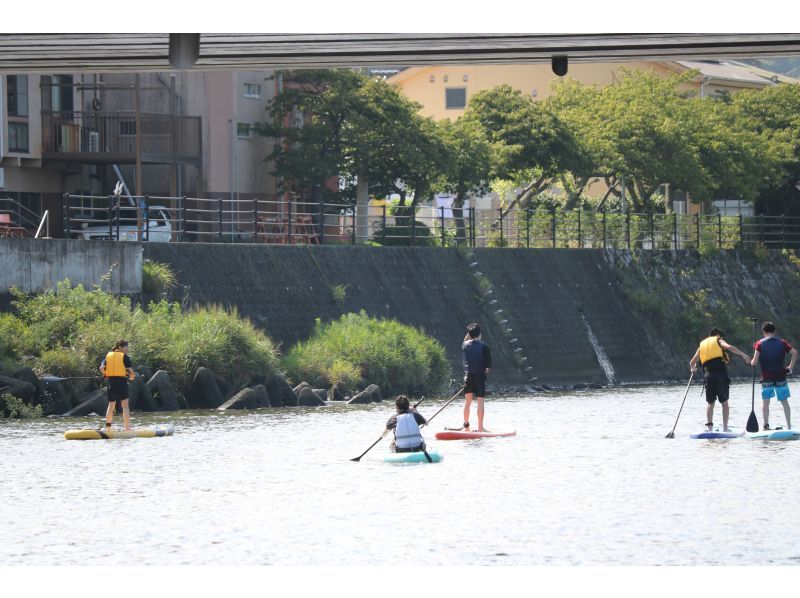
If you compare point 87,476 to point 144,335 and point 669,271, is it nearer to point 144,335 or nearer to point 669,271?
point 144,335

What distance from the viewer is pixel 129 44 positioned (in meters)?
12.8

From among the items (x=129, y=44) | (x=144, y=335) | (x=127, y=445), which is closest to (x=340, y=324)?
(x=144, y=335)

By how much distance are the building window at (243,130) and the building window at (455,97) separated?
2522cm

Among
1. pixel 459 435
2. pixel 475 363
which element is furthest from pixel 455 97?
pixel 475 363

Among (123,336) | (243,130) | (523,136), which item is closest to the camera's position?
(123,336)

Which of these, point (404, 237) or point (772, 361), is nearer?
point (772, 361)

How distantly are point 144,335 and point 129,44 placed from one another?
2016 centimetres

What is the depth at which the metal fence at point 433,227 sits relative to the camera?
4341 centimetres

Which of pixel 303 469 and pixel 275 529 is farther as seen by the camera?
pixel 303 469

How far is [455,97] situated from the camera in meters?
75.2

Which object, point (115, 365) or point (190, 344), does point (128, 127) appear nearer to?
point (190, 344)

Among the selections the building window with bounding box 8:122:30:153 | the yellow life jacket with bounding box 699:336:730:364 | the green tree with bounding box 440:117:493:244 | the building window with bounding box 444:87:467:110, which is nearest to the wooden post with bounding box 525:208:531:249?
the green tree with bounding box 440:117:493:244

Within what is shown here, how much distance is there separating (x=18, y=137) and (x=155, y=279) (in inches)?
404

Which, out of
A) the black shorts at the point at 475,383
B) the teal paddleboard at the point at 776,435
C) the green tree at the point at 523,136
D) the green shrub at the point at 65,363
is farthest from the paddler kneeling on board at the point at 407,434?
the green tree at the point at 523,136
